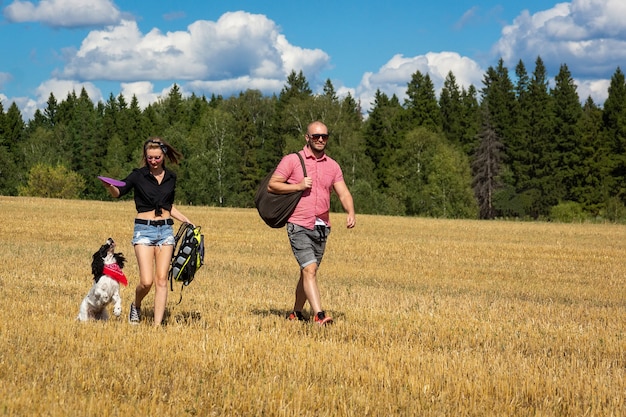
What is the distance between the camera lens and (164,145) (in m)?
8.38

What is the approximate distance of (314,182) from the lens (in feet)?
28.3

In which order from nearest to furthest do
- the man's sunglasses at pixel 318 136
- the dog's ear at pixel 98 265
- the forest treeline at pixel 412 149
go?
the dog's ear at pixel 98 265 → the man's sunglasses at pixel 318 136 → the forest treeline at pixel 412 149

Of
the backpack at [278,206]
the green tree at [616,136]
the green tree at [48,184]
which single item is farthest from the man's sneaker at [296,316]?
the green tree at [48,184]

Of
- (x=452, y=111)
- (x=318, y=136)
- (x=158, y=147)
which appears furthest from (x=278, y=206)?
(x=452, y=111)

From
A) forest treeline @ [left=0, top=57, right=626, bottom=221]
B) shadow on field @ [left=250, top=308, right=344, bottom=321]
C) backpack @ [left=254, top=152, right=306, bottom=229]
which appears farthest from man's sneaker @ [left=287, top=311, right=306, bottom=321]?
forest treeline @ [left=0, top=57, right=626, bottom=221]

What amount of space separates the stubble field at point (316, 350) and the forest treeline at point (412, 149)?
4843 cm

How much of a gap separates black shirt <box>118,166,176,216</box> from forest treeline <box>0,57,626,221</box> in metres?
53.8

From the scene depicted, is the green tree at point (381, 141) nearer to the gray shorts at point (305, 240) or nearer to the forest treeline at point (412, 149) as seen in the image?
the forest treeline at point (412, 149)

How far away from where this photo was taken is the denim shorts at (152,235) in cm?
821

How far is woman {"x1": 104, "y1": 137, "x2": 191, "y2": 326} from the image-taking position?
8227 mm

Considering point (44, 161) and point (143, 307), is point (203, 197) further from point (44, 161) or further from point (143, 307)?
point (143, 307)

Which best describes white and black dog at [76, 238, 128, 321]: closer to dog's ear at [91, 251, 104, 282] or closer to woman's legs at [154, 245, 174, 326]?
dog's ear at [91, 251, 104, 282]

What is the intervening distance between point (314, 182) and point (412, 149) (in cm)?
6679

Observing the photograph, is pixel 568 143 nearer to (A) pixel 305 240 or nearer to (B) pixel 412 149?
(B) pixel 412 149
